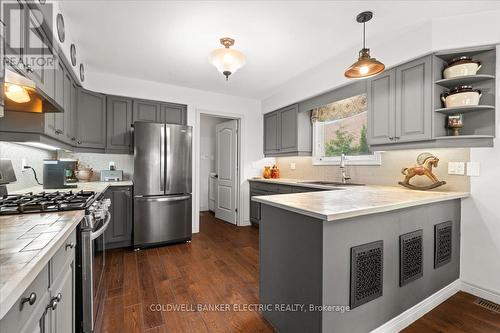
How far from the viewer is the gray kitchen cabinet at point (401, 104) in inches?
90.0

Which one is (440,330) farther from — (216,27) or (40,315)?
(216,27)

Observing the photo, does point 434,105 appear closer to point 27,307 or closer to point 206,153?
point 27,307

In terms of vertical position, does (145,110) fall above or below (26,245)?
above

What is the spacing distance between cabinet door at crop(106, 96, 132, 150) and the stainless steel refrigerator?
0.51 meters

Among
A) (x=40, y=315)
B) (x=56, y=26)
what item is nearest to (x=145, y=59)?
(x=56, y=26)

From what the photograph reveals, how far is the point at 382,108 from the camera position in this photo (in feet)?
8.75

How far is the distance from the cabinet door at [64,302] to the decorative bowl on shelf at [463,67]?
10.6 ft

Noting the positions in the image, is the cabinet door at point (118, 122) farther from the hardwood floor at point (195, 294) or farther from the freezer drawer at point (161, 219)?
the hardwood floor at point (195, 294)

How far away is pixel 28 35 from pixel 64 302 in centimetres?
170

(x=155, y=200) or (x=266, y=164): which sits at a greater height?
(x=266, y=164)

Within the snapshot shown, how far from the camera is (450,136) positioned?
220 centimetres

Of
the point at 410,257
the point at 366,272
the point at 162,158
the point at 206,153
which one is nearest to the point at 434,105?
the point at 410,257

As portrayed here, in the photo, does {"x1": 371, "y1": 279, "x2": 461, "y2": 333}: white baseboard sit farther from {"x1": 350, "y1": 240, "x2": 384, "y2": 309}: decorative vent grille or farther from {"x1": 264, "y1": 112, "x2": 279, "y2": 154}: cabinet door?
{"x1": 264, "y1": 112, "x2": 279, "y2": 154}: cabinet door

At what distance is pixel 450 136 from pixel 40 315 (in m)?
3.07
